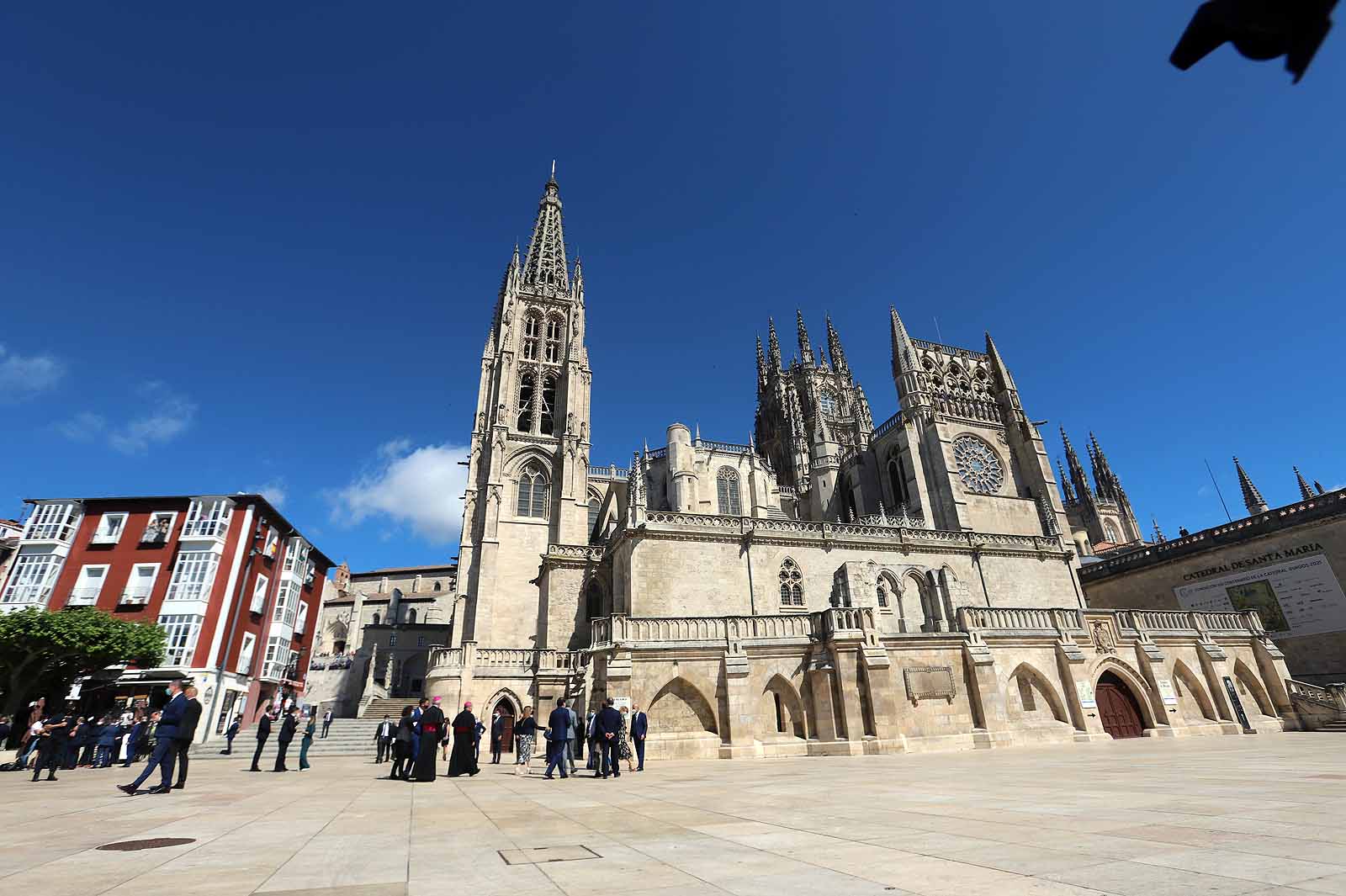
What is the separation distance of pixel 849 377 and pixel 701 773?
5806 centimetres

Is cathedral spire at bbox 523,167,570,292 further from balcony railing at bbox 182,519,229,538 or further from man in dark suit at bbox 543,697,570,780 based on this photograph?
man in dark suit at bbox 543,697,570,780

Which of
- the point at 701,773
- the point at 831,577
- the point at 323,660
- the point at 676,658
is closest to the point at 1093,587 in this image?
the point at 831,577

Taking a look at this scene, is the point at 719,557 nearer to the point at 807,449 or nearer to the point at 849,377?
the point at 807,449

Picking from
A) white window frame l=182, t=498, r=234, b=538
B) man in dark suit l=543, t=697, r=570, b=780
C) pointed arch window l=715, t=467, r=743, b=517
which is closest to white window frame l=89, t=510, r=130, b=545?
white window frame l=182, t=498, r=234, b=538

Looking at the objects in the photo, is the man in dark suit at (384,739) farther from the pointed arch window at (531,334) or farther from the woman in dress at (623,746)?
the pointed arch window at (531,334)

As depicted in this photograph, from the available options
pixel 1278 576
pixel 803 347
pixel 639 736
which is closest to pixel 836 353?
pixel 803 347

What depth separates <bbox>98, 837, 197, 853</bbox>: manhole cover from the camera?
4.98 m

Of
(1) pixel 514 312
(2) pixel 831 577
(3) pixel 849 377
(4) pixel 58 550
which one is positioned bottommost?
(2) pixel 831 577

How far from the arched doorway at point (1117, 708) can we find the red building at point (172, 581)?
31.6m

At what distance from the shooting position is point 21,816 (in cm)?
A: 718

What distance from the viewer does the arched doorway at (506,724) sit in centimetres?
2210

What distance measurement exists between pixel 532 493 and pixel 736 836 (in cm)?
3540

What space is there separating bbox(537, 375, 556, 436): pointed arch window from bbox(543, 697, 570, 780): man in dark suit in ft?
104

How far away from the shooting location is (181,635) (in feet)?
91.2
